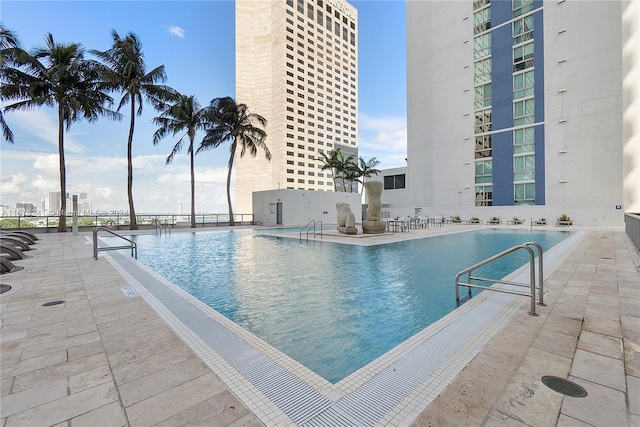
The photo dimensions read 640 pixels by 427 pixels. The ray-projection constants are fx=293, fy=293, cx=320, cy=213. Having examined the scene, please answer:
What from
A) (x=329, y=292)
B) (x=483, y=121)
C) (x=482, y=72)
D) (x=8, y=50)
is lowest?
(x=329, y=292)

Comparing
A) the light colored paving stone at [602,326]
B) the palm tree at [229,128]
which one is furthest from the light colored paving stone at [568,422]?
the palm tree at [229,128]

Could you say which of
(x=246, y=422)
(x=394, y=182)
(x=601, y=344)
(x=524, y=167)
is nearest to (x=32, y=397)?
(x=246, y=422)

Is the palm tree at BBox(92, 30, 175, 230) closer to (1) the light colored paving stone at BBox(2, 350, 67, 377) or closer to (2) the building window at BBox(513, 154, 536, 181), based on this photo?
(1) the light colored paving stone at BBox(2, 350, 67, 377)

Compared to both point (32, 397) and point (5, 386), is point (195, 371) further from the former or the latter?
point (5, 386)

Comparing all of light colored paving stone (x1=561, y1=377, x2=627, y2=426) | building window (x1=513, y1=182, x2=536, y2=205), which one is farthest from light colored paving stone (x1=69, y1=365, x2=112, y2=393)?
building window (x1=513, y1=182, x2=536, y2=205)

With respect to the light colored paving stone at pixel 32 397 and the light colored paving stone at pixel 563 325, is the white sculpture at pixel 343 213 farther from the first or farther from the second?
the light colored paving stone at pixel 32 397

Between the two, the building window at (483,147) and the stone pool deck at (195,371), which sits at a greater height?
the building window at (483,147)

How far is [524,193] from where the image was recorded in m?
24.8

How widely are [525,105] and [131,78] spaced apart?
30.0 m

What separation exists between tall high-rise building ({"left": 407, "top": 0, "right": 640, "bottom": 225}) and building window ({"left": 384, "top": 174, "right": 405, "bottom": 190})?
6.59ft

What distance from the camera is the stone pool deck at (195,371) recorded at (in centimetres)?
184

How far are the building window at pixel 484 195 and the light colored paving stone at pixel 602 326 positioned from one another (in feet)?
85.7

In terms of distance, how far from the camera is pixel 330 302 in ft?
15.3

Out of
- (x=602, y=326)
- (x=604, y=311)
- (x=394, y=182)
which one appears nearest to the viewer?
(x=602, y=326)
